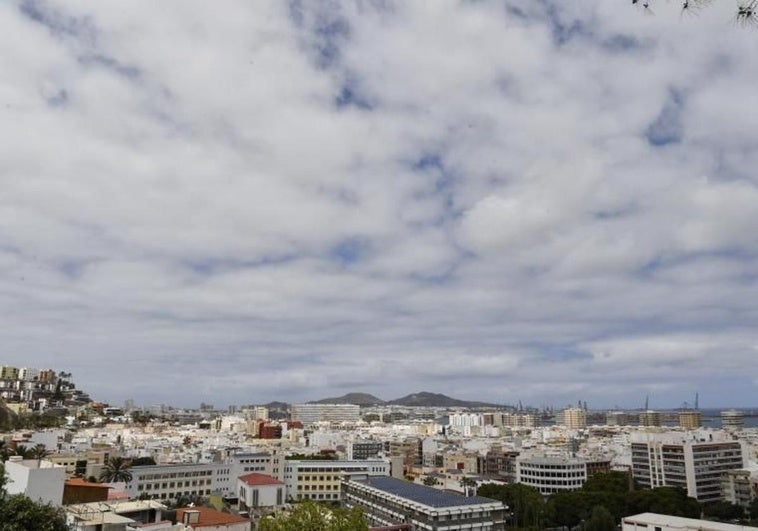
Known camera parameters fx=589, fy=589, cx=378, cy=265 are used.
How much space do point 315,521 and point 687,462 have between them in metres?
85.4

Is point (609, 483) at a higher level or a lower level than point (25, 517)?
lower

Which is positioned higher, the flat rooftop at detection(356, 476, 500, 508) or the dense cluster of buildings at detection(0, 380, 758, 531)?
the flat rooftop at detection(356, 476, 500, 508)

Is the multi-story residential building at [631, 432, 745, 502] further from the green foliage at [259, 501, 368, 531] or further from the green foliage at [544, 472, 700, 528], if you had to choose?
the green foliage at [259, 501, 368, 531]

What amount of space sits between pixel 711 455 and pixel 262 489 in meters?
70.7

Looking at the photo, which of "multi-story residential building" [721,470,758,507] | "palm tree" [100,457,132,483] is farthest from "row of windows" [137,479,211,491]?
"multi-story residential building" [721,470,758,507]

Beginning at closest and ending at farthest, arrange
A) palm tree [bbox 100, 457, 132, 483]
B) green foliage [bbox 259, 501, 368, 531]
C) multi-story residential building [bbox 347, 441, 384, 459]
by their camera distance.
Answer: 1. green foliage [bbox 259, 501, 368, 531]
2. palm tree [bbox 100, 457, 132, 483]
3. multi-story residential building [bbox 347, 441, 384, 459]

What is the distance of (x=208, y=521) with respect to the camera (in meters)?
36.3

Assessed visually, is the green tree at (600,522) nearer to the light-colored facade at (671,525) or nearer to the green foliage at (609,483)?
the light-colored facade at (671,525)

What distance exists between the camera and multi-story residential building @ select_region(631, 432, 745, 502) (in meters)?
91.0

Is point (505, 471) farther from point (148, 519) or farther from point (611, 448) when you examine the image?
point (148, 519)

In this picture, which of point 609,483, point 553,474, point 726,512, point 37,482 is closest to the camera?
point 37,482

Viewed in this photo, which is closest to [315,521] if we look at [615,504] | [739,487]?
[615,504]

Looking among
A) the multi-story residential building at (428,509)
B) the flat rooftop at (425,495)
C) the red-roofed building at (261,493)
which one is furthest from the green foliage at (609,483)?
the red-roofed building at (261,493)

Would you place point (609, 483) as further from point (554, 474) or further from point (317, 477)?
point (317, 477)
